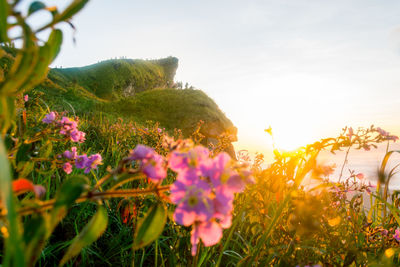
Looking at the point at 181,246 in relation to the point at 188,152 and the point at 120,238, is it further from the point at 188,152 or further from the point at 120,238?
the point at 188,152

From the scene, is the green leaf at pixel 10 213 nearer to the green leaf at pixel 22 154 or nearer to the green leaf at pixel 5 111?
the green leaf at pixel 5 111

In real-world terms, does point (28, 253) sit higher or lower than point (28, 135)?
lower

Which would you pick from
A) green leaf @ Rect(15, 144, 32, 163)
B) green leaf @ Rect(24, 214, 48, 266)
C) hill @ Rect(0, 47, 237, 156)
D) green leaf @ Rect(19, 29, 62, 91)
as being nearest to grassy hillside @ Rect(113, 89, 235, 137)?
hill @ Rect(0, 47, 237, 156)

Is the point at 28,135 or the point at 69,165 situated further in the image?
the point at 69,165

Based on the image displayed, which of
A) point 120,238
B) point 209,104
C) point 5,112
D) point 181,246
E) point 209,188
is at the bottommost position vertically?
point 120,238

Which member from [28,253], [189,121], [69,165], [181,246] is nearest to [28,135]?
[69,165]

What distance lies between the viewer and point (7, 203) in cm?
38

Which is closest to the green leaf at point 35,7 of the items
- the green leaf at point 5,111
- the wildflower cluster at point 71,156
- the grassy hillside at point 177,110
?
the green leaf at point 5,111

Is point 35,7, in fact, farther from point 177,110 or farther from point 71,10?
point 177,110

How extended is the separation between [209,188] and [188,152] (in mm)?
84

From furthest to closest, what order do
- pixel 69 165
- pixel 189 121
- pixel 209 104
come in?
pixel 209 104
pixel 189 121
pixel 69 165

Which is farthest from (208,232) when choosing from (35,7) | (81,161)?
(81,161)

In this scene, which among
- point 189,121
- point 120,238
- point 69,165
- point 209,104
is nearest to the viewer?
point 69,165

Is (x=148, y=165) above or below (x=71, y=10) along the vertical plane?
below
